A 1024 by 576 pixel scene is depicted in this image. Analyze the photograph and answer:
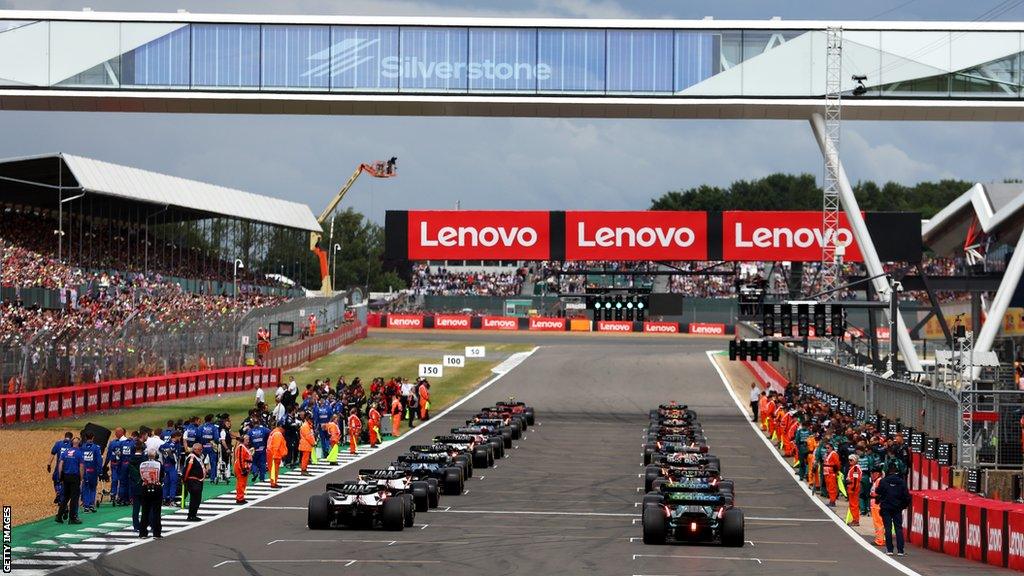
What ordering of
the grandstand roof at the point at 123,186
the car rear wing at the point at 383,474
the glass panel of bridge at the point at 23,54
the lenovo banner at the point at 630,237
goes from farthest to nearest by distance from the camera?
the grandstand roof at the point at 123,186
the lenovo banner at the point at 630,237
the glass panel of bridge at the point at 23,54
the car rear wing at the point at 383,474

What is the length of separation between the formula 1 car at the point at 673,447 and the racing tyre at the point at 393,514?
28.3 feet

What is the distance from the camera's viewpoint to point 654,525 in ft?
65.4

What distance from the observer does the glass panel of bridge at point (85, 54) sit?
36.5 m

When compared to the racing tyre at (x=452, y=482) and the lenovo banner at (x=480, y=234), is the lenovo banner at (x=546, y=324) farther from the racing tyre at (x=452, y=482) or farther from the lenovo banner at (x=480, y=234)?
the racing tyre at (x=452, y=482)

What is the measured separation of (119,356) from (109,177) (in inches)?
843

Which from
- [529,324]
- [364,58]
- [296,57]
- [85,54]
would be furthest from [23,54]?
[529,324]

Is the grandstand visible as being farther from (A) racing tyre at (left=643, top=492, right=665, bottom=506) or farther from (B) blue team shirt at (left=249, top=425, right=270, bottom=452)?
(A) racing tyre at (left=643, top=492, right=665, bottom=506)

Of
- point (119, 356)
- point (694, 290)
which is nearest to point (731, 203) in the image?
point (694, 290)

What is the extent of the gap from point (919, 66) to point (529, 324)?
5757 centimetres

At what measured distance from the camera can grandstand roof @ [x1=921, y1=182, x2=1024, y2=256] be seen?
56.8m

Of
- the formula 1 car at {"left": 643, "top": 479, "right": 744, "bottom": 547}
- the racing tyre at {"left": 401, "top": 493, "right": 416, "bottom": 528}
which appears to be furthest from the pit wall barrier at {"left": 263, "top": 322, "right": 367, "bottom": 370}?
the formula 1 car at {"left": 643, "top": 479, "right": 744, "bottom": 547}

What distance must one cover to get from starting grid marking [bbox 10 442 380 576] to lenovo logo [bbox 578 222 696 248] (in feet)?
61.1

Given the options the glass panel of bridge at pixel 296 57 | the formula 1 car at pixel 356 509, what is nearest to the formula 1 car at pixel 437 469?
the formula 1 car at pixel 356 509

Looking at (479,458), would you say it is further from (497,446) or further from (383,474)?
(383,474)
